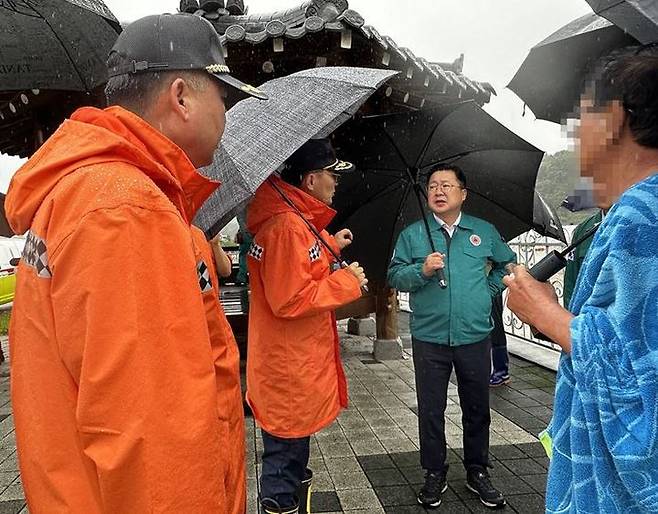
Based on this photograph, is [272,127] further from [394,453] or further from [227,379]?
[394,453]

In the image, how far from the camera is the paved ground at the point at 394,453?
360 centimetres

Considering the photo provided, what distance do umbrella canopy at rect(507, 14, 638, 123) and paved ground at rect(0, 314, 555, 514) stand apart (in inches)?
98.9

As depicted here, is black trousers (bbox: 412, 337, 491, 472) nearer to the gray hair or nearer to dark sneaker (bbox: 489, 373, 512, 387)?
the gray hair

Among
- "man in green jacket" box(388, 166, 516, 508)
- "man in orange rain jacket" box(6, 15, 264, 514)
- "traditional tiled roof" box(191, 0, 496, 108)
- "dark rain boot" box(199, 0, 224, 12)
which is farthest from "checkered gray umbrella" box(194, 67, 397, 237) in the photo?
"dark rain boot" box(199, 0, 224, 12)

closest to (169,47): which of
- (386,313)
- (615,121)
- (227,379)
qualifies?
(227,379)

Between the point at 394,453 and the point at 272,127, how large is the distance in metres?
2.88

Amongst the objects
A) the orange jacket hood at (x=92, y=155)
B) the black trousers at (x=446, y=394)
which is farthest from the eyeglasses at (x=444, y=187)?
the orange jacket hood at (x=92, y=155)

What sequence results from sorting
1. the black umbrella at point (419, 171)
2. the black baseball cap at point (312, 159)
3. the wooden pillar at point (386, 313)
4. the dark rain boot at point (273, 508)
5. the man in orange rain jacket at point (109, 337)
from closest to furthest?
the man in orange rain jacket at point (109, 337)
the dark rain boot at point (273, 508)
the black baseball cap at point (312, 159)
the black umbrella at point (419, 171)
the wooden pillar at point (386, 313)

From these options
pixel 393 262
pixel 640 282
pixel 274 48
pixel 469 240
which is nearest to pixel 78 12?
pixel 274 48

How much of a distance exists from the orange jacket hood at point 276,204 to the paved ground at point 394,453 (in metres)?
1.91

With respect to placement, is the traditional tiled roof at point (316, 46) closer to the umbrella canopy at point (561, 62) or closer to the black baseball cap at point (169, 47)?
the umbrella canopy at point (561, 62)

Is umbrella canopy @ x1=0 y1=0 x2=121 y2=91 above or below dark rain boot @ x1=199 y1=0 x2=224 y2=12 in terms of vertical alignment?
below

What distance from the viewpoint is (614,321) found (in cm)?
126

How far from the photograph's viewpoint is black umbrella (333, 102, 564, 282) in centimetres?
371
